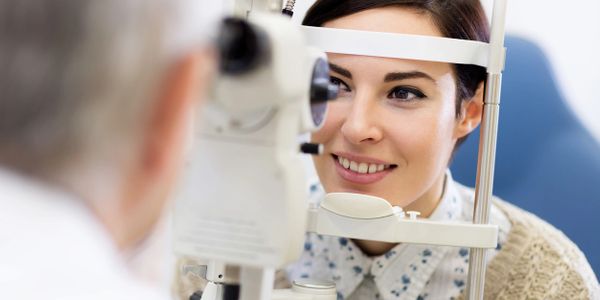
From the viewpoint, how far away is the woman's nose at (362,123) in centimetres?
138

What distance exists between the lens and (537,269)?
1531mm

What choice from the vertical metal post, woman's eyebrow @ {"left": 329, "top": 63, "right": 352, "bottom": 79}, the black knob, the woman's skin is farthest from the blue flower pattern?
the black knob

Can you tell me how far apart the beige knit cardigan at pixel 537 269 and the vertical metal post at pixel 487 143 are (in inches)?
9.3

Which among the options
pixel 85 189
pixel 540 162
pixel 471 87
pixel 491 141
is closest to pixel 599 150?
pixel 540 162

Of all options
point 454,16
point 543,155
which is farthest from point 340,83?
point 543,155

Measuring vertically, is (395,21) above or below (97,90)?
above

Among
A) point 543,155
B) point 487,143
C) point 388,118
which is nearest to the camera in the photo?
point 487,143

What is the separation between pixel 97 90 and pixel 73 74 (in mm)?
16

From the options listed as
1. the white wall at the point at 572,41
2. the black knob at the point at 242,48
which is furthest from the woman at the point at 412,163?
the black knob at the point at 242,48

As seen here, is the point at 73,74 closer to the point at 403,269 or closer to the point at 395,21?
the point at 395,21

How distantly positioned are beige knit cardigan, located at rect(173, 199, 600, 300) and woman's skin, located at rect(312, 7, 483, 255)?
9.3 inches

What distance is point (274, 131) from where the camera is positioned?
76 centimetres

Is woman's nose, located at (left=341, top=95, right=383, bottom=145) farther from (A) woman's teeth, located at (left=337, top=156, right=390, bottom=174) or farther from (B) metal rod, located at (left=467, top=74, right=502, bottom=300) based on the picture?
(B) metal rod, located at (left=467, top=74, right=502, bottom=300)

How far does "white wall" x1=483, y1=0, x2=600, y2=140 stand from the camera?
74.9 inches
